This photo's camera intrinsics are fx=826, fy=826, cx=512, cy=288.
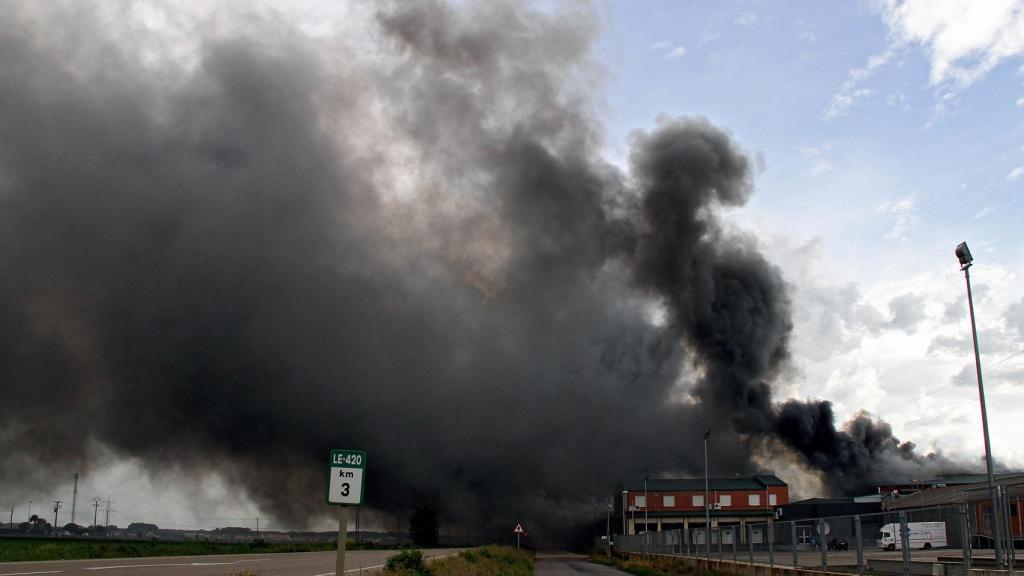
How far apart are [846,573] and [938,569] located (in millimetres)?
3895

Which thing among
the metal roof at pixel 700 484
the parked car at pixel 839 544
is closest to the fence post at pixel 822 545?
the parked car at pixel 839 544

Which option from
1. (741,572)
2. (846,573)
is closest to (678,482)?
(741,572)

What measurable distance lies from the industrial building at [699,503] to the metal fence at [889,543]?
250 feet

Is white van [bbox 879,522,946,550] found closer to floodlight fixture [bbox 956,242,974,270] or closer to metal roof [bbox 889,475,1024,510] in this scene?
metal roof [bbox 889,475,1024,510]

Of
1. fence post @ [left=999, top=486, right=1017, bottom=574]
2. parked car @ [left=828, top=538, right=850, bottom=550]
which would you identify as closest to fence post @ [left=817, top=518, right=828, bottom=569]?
parked car @ [left=828, top=538, right=850, bottom=550]

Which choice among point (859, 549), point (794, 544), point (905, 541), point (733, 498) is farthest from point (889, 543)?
point (733, 498)

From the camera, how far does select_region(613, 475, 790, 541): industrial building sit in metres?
101

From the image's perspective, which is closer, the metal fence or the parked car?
the metal fence

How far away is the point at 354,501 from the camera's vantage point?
1048 cm

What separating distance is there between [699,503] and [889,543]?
86.2 meters

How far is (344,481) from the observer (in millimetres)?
10578

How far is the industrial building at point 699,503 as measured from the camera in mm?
100750

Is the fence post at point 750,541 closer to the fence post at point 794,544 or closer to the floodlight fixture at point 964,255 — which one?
the fence post at point 794,544

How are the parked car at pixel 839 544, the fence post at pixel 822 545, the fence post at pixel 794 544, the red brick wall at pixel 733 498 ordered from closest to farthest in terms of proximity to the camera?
the fence post at pixel 822 545 → the parked car at pixel 839 544 → the fence post at pixel 794 544 → the red brick wall at pixel 733 498
